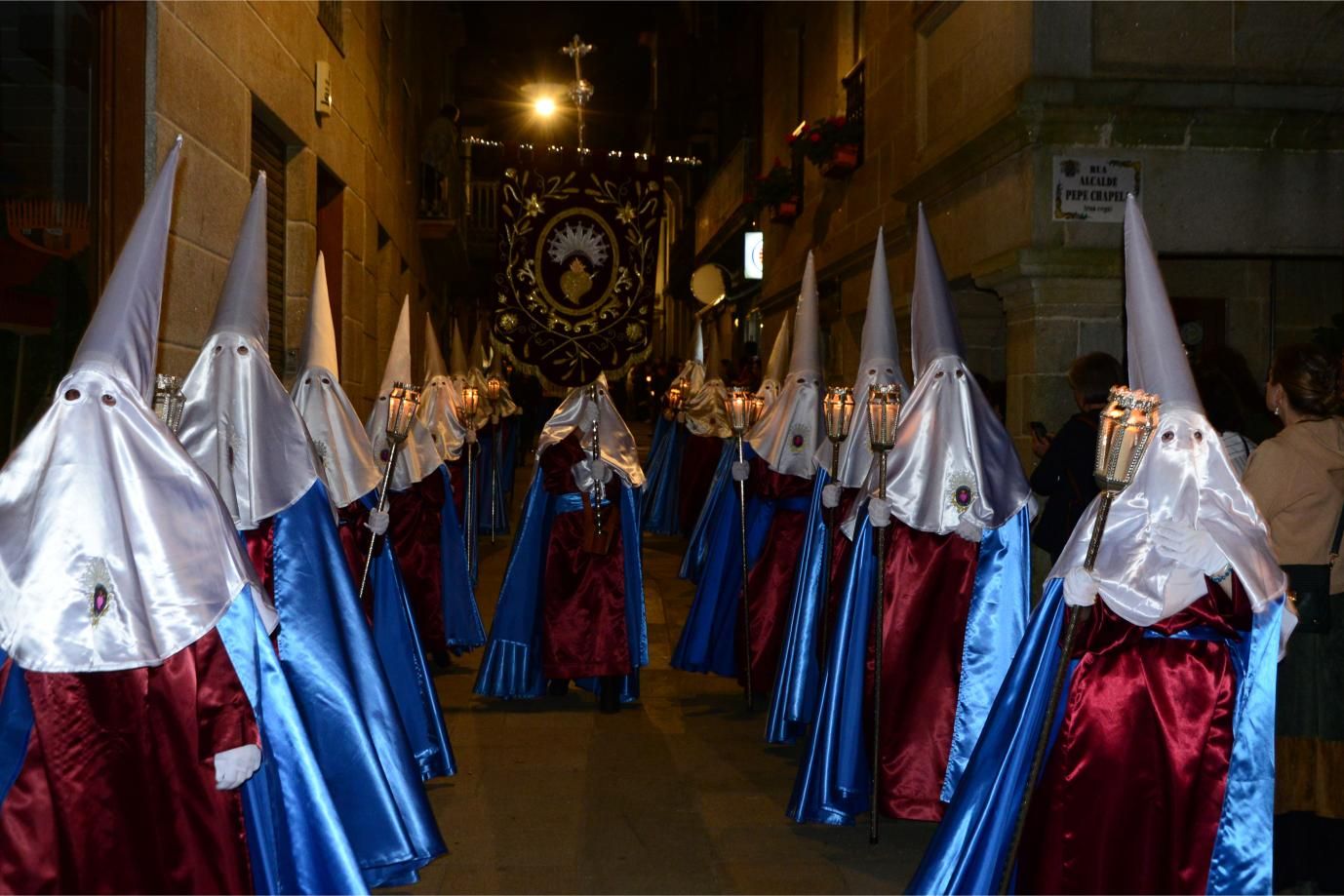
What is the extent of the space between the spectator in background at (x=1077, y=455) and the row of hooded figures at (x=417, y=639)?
627 mm

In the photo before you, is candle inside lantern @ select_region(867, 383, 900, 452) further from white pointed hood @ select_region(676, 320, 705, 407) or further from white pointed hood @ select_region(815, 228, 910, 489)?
white pointed hood @ select_region(676, 320, 705, 407)

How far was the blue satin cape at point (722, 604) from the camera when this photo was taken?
823cm

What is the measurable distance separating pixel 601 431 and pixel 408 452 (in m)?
1.29

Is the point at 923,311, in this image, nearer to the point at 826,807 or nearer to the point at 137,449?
the point at 826,807

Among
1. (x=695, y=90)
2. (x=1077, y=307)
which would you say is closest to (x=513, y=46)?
(x=695, y=90)

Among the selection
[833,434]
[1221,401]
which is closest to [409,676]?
[833,434]

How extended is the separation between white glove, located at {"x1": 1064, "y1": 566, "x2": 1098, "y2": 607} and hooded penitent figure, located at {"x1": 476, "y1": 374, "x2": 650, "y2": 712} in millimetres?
4205

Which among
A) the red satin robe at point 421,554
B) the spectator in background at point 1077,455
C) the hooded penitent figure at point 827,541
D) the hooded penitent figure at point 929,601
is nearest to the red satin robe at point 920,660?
the hooded penitent figure at point 929,601

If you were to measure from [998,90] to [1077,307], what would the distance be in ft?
5.53

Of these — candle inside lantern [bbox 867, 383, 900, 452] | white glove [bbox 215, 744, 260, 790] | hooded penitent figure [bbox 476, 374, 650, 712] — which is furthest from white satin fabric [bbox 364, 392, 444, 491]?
white glove [bbox 215, 744, 260, 790]

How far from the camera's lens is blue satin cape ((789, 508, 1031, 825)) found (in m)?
5.48

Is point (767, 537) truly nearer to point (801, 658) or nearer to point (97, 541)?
point (801, 658)

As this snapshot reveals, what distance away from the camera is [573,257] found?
30.2 ft

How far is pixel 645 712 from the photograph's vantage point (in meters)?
7.62
